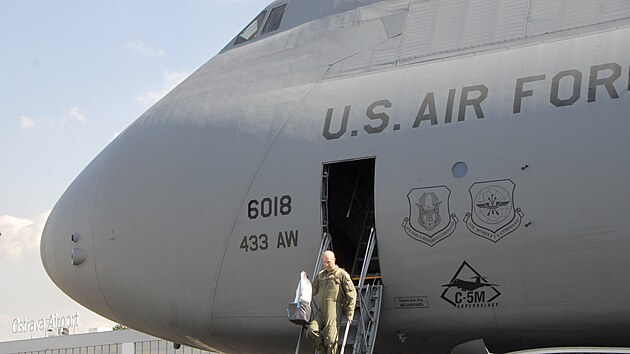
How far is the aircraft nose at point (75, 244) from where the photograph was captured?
43.7ft

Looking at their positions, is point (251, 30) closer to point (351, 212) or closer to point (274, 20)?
point (274, 20)

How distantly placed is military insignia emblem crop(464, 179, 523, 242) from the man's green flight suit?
60.1 inches

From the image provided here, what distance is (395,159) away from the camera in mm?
10648

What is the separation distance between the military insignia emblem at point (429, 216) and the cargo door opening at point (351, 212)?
1.06 m

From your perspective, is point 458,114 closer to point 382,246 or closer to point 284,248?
point 382,246

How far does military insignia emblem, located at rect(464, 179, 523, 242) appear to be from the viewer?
9922 mm

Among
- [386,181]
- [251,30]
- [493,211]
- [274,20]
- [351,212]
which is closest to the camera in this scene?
[493,211]

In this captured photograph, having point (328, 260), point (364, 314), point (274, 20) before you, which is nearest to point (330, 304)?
point (328, 260)

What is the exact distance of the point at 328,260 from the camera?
10391 mm

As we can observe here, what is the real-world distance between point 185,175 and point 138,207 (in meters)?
0.92

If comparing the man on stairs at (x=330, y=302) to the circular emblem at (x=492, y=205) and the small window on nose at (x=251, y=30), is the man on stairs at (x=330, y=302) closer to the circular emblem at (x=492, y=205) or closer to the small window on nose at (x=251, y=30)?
the circular emblem at (x=492, y=205)

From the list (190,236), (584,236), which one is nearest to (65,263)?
(190,236)

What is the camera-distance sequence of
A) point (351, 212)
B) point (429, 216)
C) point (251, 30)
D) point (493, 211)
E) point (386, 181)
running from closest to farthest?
point (493, 211)
point (429, 216)
point (386, 181)
point (351, 212)
point (251, 30)

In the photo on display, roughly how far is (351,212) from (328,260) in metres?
1.77
